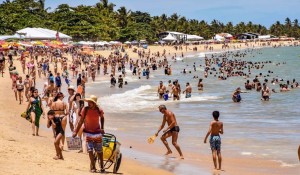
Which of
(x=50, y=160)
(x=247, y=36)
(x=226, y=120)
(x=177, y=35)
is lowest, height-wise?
(x=226, y=120)

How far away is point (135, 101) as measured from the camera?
25.1 meters

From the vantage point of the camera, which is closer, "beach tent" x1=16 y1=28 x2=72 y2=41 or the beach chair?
the beach chair

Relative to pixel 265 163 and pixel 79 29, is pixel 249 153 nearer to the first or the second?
pixel 265 163

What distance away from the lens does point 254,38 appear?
162m

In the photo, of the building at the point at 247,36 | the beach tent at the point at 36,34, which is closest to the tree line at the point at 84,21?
the beach tent at the point at 36,34

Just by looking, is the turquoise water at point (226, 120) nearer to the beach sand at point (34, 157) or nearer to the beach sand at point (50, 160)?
the beach sand at point (50, 160)

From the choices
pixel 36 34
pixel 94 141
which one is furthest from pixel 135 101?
pixel 36 34

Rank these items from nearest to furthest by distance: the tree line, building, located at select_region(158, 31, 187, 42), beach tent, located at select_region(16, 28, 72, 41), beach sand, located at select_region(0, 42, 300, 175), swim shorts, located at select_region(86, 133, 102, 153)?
swim shorts, located at select_region(86, 133, 102, 153) < beach sand, located at select_region(0, 42, 300, 175) < beach tent, located at select_region(16, 28, 72, 41) < the tree line < building, located at select_region(158, 31, 187, 42)

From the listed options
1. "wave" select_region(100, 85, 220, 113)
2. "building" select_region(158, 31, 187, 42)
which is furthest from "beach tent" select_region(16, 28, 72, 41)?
"building" select_region(158, 31, 187, 42)

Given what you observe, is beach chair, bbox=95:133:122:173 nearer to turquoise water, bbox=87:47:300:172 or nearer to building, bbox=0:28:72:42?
turquoise water, bbox=87:47:300:172

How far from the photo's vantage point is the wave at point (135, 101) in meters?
21.9

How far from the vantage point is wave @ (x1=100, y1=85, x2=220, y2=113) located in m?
21.9

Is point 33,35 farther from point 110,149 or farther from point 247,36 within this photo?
point 247,36

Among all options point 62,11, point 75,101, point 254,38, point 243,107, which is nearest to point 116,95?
point 243,107
